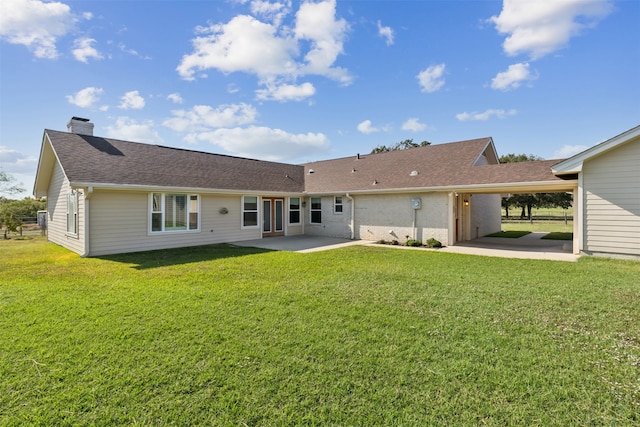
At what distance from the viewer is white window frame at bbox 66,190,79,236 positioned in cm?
1112

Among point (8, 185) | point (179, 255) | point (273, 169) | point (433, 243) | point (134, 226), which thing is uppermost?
point (273, 169)

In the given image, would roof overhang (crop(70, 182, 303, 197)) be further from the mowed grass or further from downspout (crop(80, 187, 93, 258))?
the mowed grass

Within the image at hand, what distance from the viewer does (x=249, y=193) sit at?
46.9ft

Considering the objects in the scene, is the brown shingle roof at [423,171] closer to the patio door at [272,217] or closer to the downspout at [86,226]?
the patio door at [272,217]

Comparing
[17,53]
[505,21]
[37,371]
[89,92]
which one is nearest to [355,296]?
[37,371]

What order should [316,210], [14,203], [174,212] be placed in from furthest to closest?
[14,203], [316,210], [174,212]

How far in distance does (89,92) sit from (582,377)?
17933 mm

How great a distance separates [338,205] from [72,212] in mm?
11594

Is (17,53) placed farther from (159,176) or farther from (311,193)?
(311,193)

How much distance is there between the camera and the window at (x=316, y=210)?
55.0 feet

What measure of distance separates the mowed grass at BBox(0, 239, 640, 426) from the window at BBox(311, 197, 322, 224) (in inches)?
393

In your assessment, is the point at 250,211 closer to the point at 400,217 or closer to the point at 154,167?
the point at 154,167

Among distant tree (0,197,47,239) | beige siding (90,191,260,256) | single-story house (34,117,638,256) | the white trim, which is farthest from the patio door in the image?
distant tree (0,197,47,239)

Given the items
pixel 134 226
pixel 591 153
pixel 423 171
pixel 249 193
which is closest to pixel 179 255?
pixel 134 226
